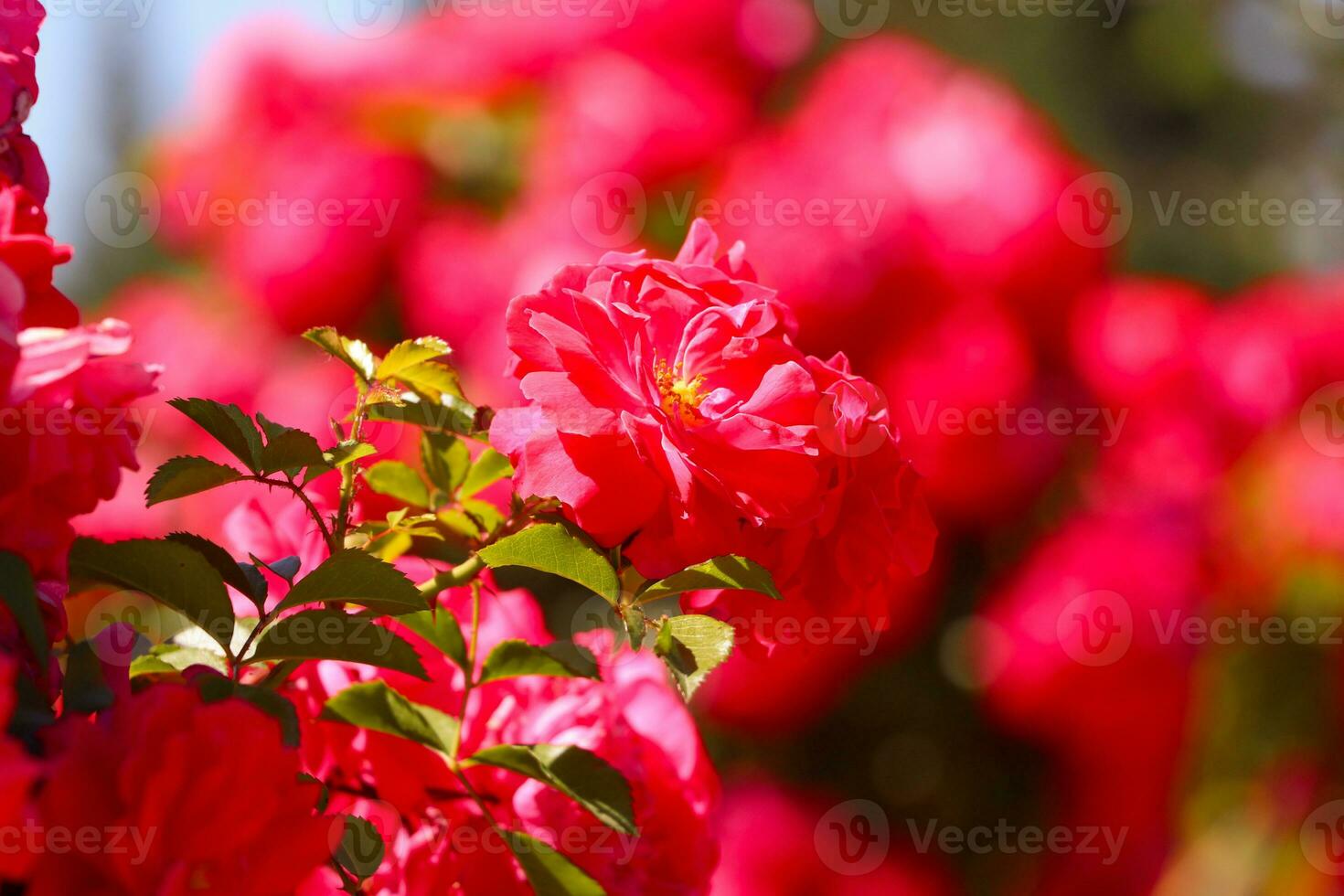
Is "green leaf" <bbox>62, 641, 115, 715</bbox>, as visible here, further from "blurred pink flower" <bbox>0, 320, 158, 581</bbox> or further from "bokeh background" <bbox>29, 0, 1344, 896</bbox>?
"bokeh background" <bbox>29, 0, 1344, 896</bbox>

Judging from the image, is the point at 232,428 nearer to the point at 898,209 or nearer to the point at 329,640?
the point at 329,640

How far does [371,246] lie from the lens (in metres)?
0.99

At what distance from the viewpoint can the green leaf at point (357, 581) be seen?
0.26 metres

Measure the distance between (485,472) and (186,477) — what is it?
70mm

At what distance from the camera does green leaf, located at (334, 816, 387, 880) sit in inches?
10.3

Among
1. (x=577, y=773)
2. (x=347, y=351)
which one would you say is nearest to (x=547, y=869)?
(x=577, y=773)

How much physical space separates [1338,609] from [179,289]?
1.05 meters

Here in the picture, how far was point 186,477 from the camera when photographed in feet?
0.93

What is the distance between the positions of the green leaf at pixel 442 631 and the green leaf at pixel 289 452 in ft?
0.15

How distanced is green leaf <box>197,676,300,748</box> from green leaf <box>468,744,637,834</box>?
0.15 feet

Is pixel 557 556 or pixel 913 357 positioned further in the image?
pixel 913 357

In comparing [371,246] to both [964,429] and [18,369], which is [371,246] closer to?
[964,429]

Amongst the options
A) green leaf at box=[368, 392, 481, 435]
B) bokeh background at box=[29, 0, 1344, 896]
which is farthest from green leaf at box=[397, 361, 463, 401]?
bokeh background at box=[29, 0, 1344, 896]

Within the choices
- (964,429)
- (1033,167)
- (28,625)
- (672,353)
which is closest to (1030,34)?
(1033,167)
